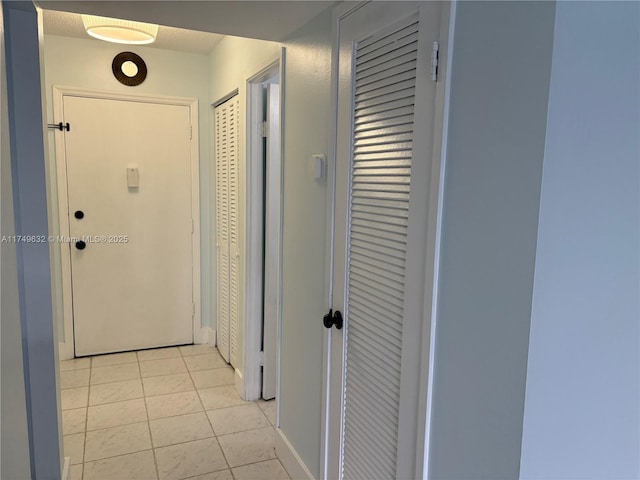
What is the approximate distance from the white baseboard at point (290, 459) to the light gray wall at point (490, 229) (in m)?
1.08

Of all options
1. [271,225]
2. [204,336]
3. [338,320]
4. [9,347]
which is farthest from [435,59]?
[204,336]

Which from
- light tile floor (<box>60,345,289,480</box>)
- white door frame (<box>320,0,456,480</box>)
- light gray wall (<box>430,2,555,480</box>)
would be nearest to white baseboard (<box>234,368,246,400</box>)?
light tile floor (<box>60,345,289,480</box>)

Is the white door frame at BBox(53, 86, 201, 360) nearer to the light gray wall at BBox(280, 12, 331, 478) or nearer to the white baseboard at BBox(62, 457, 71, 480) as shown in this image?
the white baseboard at BBox(62, 457, 71, 480)

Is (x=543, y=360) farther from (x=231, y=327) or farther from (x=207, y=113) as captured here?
(x=207, y=113)

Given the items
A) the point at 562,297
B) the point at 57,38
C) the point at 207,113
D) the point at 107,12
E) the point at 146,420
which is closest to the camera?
the point at 562,297

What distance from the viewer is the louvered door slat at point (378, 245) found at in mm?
1415

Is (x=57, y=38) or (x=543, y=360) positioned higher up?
(x=57, y=38)

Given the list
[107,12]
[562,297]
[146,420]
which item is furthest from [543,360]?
[146,420]

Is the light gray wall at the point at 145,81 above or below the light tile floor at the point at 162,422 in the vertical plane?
above

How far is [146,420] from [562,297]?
257 cm

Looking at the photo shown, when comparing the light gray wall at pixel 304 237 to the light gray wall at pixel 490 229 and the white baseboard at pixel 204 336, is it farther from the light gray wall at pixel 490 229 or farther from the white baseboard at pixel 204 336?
the white baseboard at pixel 204 336

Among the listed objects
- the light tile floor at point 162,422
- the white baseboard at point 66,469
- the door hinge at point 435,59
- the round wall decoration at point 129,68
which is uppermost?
the round wall decoration at point 129,68

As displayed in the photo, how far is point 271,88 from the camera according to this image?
2891 millimetres

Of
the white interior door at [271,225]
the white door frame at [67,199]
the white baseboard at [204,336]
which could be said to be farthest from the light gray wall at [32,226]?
the white baseboard at [204,336]
